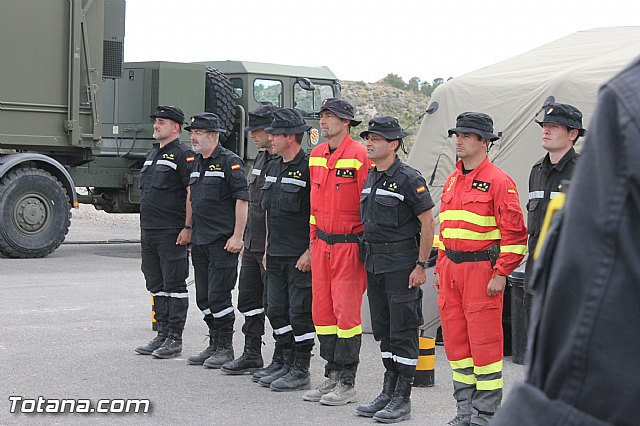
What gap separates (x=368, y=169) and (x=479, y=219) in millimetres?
1102

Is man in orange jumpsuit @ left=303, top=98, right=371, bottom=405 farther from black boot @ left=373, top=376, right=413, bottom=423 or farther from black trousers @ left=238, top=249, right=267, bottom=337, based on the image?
black trousers @ left=238, top=249, right=267, bottom=337

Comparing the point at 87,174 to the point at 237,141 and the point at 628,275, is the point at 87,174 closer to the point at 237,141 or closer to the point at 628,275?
the point at 237,141

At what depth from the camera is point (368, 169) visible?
22.0 ft

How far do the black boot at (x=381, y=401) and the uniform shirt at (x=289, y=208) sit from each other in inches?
47.3

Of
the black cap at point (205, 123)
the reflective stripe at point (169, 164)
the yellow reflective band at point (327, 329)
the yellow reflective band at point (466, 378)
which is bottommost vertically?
the yellow reflective band at point (466, 378)

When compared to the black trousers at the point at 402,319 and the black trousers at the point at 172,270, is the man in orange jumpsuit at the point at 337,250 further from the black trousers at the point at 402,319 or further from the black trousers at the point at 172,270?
the black trousers at the point at 172,270

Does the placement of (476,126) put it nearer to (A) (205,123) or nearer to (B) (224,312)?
(A) (205,123)

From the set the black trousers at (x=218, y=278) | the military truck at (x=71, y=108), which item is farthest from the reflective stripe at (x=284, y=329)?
the military truck at (x=71, y=108)

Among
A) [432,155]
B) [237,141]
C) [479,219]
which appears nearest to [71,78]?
[237,141]

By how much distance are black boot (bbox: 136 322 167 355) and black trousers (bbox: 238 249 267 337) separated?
89 centimetres

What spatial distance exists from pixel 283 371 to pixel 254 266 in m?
0.92

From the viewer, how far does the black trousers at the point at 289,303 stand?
7.10 meters

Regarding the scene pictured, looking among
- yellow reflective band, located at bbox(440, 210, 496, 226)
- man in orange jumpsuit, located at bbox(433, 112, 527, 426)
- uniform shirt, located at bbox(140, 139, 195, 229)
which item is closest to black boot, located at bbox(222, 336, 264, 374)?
uniform shirt, located at bbox(140, 139, 195, 229)

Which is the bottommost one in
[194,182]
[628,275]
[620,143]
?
[194,182]
